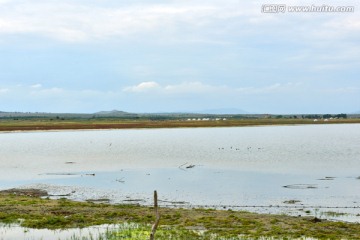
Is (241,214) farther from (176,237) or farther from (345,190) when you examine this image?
(345,190)

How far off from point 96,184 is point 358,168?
23630mm

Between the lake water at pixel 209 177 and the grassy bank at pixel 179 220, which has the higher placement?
the grassy bank at pixel 179 220

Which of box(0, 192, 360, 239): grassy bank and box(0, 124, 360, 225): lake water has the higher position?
box(0, 192, 360, 239): grassy bank

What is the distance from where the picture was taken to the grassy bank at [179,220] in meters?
17.4

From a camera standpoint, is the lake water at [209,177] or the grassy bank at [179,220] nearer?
the grassy bank at [179,220]

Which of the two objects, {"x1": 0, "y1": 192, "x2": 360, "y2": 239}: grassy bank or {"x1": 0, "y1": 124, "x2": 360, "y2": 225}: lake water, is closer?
{"x1": 0, "y1": 192, "x2": 360, "y2": 239}: grassy bank

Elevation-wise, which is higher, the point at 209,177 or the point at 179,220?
the point at 179,220

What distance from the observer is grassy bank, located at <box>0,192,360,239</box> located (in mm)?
17359

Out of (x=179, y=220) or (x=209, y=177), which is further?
(x=209, y=177)

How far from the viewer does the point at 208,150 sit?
62625 mm

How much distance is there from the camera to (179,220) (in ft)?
65.3

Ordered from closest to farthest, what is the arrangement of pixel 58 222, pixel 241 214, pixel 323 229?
1. pixel 323 229
2. pixel 58 222
3. pixel 241 214

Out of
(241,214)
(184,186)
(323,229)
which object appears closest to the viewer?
(323,229)

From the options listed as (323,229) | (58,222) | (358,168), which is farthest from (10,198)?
(358,168)
